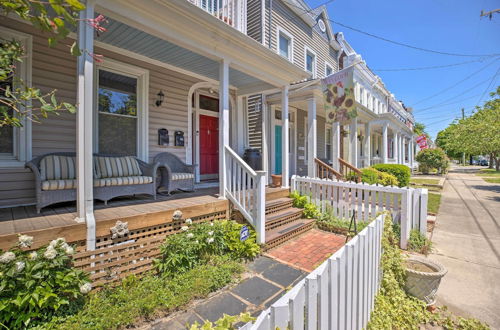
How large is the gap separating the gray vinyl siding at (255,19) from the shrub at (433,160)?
1925 centimetres

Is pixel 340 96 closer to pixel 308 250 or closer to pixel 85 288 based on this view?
pixel 308 250

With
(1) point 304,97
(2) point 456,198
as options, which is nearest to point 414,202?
(1) point 304,97

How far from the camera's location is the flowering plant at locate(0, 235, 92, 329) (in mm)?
1847

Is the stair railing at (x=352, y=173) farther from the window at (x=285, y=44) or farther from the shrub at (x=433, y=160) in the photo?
the shrub at (x=433, y=160)

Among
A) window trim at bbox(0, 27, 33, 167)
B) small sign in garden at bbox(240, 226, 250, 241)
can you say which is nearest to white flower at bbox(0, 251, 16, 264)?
window trim at bbox(0, 27, 33, 167)

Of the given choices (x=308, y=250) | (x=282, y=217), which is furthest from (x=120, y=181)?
(x=308, y=250)

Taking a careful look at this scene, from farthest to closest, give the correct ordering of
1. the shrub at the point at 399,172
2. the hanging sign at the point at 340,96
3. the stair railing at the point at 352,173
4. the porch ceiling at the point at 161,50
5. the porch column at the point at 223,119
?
1. the shrub at the point at 399,172
2. the stair railing at the point at 352,173
3. the hanging sign at the point at 340,96
4. the porch column at the point at 223,119
5. the porch ceiling at the point at 161,50

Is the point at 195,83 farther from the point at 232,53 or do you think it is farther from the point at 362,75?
the point at 362,75

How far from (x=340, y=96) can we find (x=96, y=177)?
5564 millimetres

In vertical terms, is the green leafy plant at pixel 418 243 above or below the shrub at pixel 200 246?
below

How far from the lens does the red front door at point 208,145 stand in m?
6.23

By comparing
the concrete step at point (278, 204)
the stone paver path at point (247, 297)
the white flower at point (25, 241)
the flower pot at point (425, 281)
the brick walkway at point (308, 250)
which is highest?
the white flower at point (25, 241)

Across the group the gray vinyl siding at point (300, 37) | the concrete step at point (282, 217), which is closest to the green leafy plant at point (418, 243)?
the concrete step at point (282, 217)

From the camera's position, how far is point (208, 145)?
251 inches
